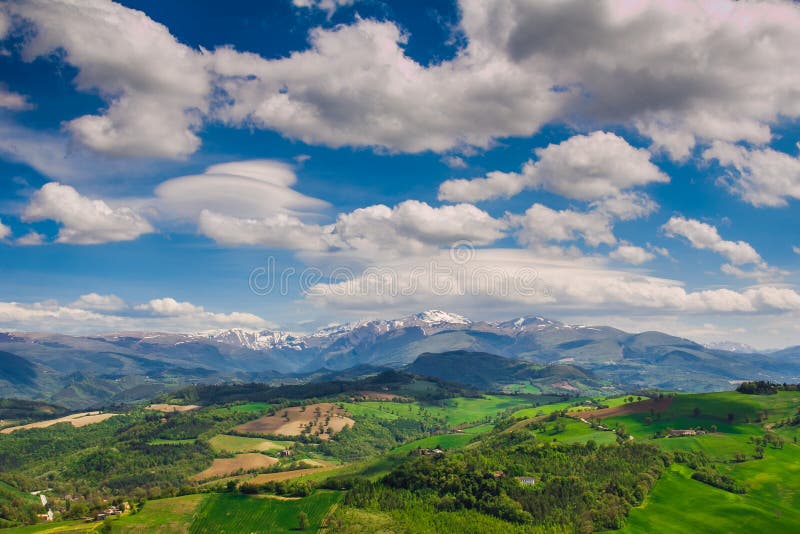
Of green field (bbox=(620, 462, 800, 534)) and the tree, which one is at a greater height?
green field (bbox=(620, 462, 800, 534))

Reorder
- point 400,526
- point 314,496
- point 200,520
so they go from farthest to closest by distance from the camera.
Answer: point 314,496
point 200,520
point 400,526

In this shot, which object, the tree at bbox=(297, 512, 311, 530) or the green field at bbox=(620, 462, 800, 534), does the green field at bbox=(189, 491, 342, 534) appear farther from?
the green field at bbox=(620, 462, 800, 534)

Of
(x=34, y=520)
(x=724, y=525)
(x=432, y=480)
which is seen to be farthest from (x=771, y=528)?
(x=34, y=520)

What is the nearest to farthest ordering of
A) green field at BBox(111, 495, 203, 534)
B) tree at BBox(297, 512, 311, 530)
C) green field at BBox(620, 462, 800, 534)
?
green field at BBox(620, 462, 800, 534)
tree at BBox(297, 512, 311, 530)
green field at BBox(111, 495, 203, 534)

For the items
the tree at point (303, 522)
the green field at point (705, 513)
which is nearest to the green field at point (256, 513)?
the tree at point (303, 522)

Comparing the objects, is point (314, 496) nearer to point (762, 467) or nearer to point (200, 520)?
point (200, 520)

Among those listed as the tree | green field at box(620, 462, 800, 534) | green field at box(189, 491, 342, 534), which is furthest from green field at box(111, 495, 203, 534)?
green field at box(620, 462, 800, 534)

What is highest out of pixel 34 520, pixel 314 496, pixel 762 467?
pixel 762 467
